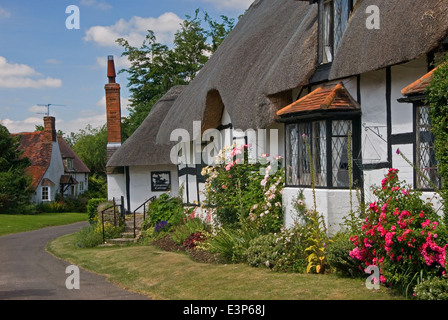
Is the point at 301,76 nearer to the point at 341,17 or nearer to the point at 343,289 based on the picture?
the point at 341,17

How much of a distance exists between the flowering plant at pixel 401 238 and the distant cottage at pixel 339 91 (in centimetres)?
91

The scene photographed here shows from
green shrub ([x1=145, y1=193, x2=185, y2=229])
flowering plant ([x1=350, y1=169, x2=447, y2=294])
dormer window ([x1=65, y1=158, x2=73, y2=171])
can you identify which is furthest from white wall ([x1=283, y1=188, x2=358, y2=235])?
dormer window ([x1=65, y1=158, x2=73, y2=171])

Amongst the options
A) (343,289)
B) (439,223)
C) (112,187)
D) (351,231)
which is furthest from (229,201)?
(112,187)

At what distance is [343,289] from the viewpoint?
30.3 feet

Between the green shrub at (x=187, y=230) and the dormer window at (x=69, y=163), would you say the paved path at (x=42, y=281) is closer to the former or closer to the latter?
the green shrub at (x=187, y=230)

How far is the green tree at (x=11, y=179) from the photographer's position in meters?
42.8

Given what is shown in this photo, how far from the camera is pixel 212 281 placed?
36.8ft

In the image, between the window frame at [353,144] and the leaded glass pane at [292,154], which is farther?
the leaded glass pane at [292,154]

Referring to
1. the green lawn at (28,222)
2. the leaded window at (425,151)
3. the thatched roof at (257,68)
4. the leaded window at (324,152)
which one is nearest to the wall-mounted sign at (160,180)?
the thatched roof at (257,68)

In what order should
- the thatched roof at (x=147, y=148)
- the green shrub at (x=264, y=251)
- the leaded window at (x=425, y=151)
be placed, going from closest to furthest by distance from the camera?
the leaded window at (x=425, y=151)
the green shrub at (x=264, y=251)
the thatched roof at (x=147, y=148)

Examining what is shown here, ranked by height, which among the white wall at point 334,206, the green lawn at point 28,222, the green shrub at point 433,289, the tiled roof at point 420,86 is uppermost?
the tiled roof at point 420,86

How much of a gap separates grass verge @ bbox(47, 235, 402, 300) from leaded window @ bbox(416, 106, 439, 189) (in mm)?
1974

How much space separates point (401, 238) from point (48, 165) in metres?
45.8

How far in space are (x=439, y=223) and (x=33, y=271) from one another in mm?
10771
